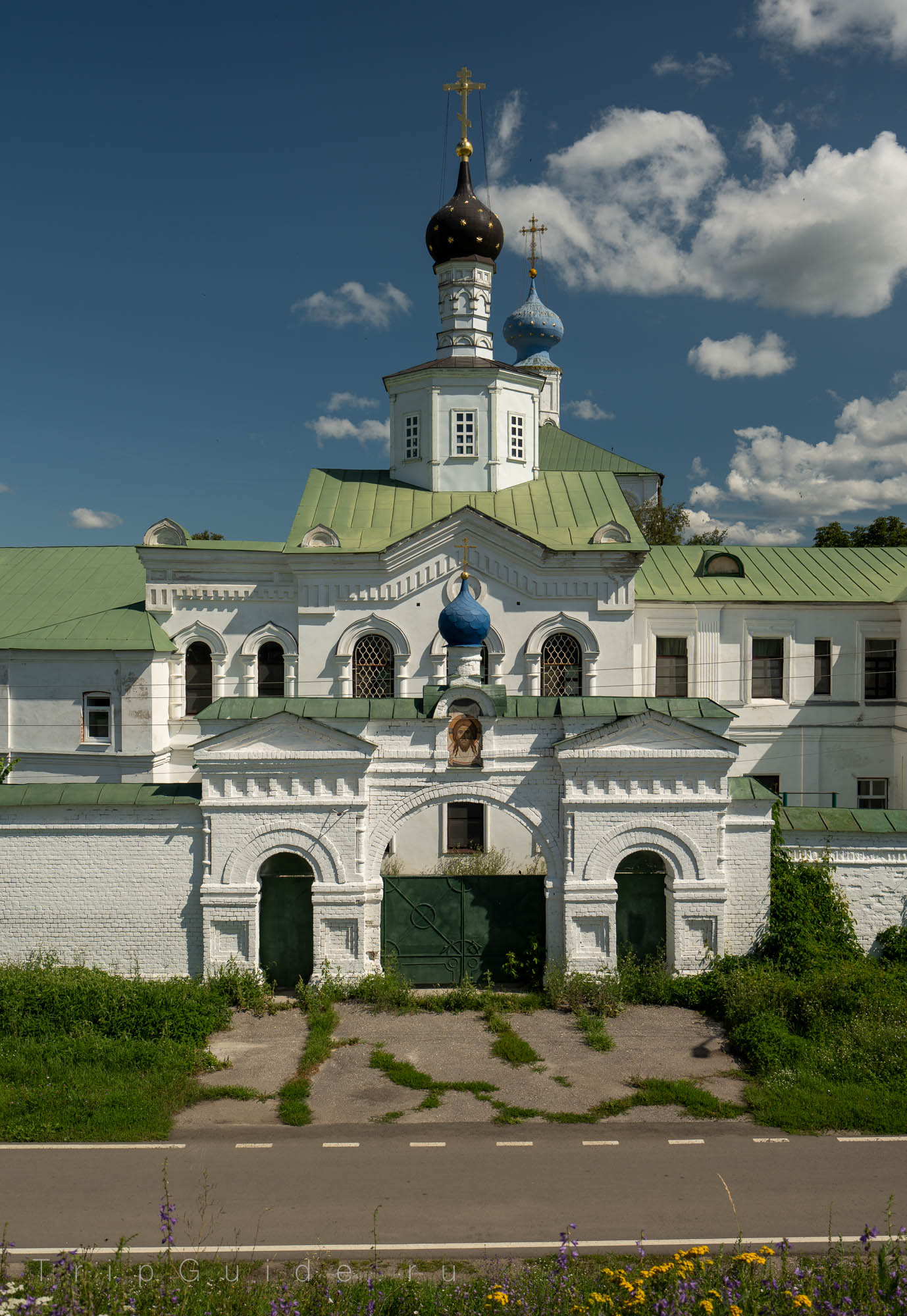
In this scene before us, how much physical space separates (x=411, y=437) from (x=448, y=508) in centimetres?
251

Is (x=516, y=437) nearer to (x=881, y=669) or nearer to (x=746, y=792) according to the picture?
(x=881, y=669)

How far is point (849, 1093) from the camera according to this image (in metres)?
9.59

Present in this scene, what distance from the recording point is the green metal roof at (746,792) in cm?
1266

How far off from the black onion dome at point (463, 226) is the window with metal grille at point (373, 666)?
10634mm

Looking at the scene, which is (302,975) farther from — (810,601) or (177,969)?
(810,601)

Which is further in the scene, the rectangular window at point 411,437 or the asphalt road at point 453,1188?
the rectangular window at point 411,437

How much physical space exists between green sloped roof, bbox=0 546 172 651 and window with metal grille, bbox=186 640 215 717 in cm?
70

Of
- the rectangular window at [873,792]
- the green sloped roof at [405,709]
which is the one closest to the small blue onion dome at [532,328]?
the rectangular window at [873,792]

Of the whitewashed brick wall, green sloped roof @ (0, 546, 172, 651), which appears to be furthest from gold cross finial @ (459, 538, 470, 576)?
green sloped roof @ (0, 546, 172, 651)

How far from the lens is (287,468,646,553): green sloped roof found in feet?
65.1

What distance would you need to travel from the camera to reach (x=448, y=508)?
21.2 m

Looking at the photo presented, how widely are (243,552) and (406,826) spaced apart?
6759mm

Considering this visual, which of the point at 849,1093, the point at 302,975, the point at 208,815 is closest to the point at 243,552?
the point at 208,815

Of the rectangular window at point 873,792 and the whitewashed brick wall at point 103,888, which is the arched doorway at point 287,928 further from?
the rectangular window at point 873,792
